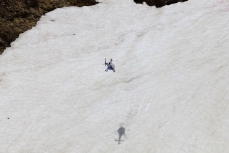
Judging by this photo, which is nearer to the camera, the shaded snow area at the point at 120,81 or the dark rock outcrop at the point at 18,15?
the shaded snow area at the point at 120,81

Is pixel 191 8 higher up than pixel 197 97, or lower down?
higher up

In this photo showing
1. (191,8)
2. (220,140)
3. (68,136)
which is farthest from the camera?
(191,8)

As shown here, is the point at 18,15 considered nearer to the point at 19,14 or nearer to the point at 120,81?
the point at 19,14

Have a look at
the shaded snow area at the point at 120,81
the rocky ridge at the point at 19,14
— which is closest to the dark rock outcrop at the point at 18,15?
the rocky ridge at the point at 19,14

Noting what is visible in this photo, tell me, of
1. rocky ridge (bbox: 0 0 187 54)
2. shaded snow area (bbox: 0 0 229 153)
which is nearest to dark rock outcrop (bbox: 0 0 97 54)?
rocky ridge (bbox: 0 0 187 54)

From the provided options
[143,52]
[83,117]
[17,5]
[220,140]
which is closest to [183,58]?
[143,52]

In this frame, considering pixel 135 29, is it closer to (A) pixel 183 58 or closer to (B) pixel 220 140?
(A) pixel 183 58

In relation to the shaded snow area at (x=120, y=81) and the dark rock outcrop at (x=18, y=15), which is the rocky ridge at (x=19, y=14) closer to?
the dark rock outcrop at (x=18, y=15)
